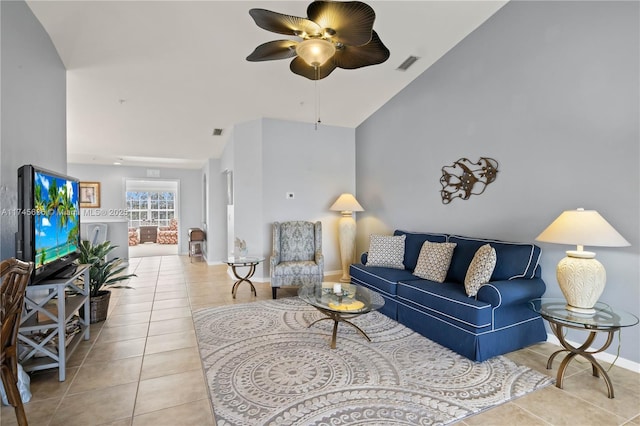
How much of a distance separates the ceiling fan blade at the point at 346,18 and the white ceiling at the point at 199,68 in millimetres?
1127

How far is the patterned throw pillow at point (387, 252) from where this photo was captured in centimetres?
390

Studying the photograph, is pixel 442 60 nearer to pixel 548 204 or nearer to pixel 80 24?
pixel 548 204

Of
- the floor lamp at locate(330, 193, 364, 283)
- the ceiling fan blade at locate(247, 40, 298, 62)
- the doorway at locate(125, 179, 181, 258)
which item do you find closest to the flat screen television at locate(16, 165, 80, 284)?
the ceiling fan blade at locate(247, 40, 298, 62)

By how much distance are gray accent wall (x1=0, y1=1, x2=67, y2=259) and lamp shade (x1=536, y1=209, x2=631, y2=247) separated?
154 inches

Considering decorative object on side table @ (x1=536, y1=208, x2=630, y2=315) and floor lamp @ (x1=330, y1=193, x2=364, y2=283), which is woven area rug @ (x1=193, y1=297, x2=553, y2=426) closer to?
decorative object on side table @ (x1=536, y1=208, x2=630, y2=315)

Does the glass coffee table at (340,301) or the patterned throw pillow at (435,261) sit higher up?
the patterned throw pillow at (435,261)

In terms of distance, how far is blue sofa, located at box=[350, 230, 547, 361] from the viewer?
2.46 m

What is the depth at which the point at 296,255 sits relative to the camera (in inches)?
183

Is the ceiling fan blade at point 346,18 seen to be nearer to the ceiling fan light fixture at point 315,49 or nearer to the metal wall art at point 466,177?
the ceiling fan light fixture at point 315,49

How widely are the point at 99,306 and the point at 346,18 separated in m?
3.62

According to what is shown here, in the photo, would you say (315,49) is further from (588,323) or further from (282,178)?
(282,178)

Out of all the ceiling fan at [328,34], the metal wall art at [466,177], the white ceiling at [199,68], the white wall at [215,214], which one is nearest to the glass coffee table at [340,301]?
the metal wall art at [466,177]

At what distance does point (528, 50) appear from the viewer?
9.87ft

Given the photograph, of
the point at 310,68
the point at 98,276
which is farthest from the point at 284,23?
the point at 98,276
